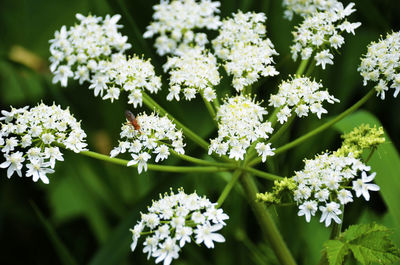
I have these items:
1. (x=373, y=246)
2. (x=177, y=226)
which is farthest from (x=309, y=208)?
(x=177, y=226)

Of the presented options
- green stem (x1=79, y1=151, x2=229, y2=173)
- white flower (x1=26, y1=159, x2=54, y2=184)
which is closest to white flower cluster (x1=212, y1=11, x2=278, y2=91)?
green stem (x1=79, y1=151, x2=229, y2=173)

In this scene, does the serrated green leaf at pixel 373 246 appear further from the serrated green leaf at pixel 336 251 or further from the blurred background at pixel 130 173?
the blurred background at pixel 130 173

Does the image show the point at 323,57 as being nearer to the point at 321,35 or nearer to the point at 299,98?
the point at 321,35

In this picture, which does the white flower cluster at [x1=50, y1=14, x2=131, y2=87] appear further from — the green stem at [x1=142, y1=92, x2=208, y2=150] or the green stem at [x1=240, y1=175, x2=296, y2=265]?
the green stem at [x1=240, y1=175, x2=296, y2=265]

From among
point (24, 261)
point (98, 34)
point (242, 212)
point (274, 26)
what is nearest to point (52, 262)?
point (24, 261)

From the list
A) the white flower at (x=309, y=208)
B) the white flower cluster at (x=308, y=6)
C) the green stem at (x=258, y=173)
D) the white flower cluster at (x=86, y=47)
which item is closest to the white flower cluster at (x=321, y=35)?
the white flower cluster at (x=308, y=6)
